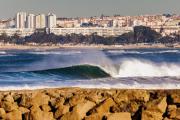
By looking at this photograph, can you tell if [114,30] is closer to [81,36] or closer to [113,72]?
[81,36]

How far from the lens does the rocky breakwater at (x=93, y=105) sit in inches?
346

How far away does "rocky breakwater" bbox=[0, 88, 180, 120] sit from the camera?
880 centimetres

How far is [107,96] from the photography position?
9.66 m

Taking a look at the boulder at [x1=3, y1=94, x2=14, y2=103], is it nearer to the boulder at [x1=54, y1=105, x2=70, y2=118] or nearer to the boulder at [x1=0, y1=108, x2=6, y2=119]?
the boulder at [x1=0, y1=108, x2=6, y2=119]

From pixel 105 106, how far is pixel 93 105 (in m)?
0.26

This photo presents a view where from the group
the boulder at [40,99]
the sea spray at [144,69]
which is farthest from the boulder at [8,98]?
the sea spray at [144,69]

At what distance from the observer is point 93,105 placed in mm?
9266

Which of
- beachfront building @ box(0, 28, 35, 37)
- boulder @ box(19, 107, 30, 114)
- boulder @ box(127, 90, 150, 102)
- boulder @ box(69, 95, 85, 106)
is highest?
boulder @ box(127, 90, 150, 102)

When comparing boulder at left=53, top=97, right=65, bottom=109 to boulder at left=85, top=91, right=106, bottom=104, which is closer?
boulder at left=53, top=97, right=65, bottom=109

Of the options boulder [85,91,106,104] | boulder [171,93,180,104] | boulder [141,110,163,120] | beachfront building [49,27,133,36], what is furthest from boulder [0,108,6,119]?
beachfront building [49,27,133,36]

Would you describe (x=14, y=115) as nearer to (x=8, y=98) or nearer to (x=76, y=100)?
(x=8, y=98)

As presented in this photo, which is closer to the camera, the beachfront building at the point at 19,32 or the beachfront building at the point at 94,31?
the beachfront building at the point at 19,32

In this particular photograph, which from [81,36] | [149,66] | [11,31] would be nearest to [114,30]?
[81,36]

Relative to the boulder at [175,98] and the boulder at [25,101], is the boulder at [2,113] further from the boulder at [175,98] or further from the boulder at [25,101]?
the boulder at [175,98]
